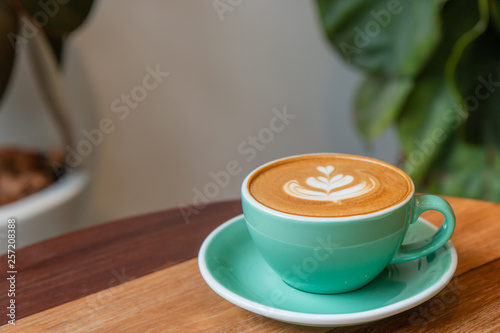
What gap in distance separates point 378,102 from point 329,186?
839 millimetres

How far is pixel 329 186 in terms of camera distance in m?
0.57

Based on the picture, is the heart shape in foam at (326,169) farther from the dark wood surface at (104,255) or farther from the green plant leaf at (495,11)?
the green plant leaf at (495,11)

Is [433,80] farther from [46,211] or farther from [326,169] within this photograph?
[46,211]

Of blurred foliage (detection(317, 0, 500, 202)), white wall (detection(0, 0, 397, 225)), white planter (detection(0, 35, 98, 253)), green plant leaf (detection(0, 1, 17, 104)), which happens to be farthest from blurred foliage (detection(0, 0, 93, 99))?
blurred foliage (detection(317, 0, 500, 202))

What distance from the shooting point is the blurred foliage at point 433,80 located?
3.81ft

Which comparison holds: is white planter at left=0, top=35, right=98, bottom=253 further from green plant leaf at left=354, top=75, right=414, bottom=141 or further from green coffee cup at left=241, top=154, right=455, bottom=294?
green coffee cup at left=241, top=154, right=455, bottom=294

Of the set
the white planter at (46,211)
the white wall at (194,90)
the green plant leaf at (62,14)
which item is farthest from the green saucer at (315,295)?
the white wall at (194,90)

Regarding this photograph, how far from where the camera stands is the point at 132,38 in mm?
1507

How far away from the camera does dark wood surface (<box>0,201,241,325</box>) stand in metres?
0.61

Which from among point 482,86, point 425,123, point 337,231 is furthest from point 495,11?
point 337,231

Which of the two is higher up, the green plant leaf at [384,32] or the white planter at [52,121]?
the green plant leaf at [384,32]

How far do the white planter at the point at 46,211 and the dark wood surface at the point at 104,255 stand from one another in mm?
497

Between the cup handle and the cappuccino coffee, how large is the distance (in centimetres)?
3

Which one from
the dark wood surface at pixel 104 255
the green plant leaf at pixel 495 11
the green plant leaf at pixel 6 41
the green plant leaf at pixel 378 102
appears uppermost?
the green plant leaf at pixel 6 41
